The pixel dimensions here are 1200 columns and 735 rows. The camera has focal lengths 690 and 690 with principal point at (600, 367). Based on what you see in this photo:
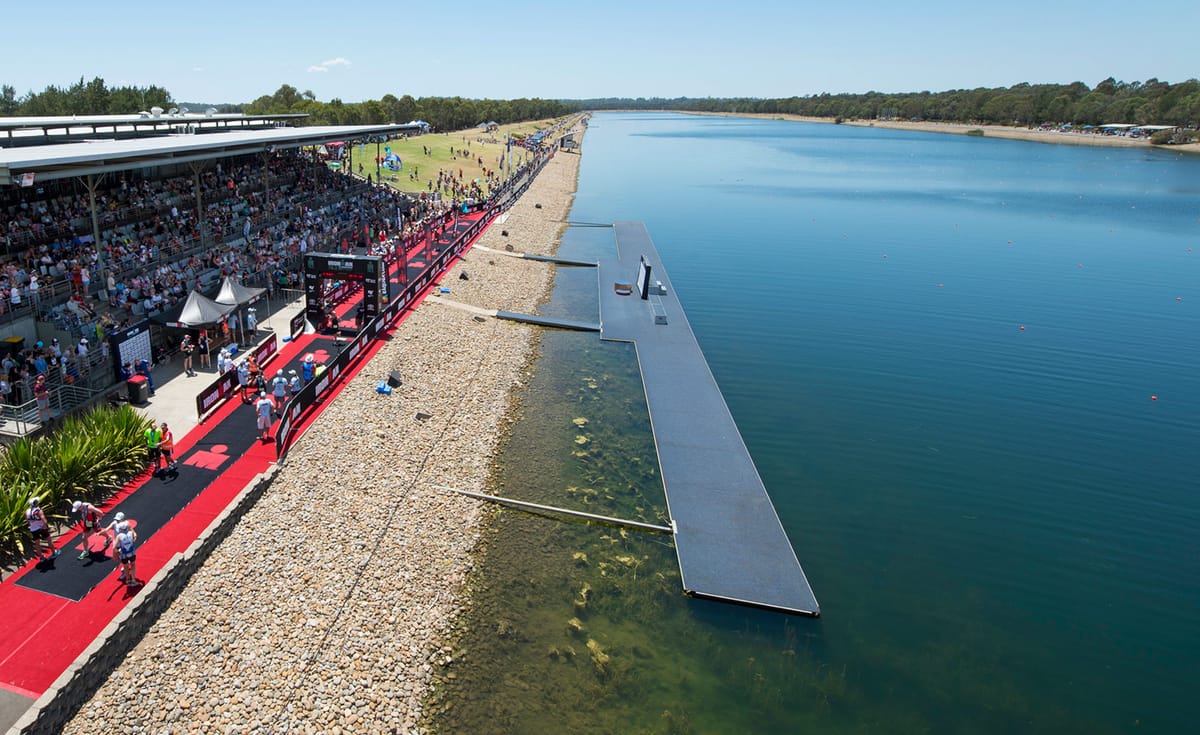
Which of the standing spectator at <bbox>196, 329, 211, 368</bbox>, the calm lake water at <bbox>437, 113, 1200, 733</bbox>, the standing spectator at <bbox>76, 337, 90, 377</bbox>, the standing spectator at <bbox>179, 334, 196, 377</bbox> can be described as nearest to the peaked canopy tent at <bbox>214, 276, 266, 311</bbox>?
the standing spectator at <bbox>196, 329, 211, 368</bbox>

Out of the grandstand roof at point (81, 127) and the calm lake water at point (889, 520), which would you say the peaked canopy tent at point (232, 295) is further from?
the calm lake water at point (889, 520)

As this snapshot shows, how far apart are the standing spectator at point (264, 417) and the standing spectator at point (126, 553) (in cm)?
590

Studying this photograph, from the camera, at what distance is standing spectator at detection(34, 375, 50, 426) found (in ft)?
60.0

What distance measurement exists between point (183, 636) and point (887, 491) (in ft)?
63.9

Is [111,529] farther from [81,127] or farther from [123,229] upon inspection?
[81,127]

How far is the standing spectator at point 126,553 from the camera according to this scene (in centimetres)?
1334

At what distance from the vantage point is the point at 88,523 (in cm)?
1491

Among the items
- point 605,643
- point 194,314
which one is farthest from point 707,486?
point 194,314

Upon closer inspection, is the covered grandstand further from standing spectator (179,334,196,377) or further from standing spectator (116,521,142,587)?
standing spectator (116,521,142,587)

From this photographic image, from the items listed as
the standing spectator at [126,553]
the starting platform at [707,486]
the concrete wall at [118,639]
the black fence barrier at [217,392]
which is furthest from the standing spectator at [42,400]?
the starting platform at [707,486]

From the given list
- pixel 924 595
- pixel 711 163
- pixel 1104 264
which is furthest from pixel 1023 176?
pixel 924 595

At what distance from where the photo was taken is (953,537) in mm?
20141

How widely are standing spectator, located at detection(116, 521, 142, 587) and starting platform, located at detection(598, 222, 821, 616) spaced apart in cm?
1192

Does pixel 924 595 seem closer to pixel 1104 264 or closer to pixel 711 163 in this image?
pixel 1104 264
